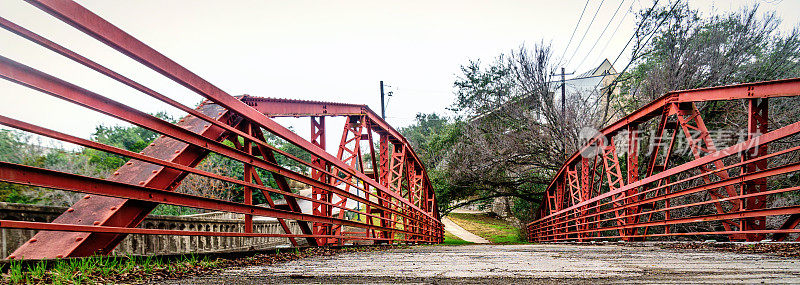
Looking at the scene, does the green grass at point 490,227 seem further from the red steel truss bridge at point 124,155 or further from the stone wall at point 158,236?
the red steel truss bridge at point 124,155

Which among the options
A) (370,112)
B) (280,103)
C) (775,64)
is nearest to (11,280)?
(280,103)

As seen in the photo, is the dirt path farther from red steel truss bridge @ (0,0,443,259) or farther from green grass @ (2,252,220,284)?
green grass @ (2,252,220,284)

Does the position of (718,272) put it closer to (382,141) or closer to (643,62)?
(382,141)

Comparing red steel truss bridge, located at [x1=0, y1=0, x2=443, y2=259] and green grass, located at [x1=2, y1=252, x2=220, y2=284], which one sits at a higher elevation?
red steel truss bridge, located at [x1=0, y1=0, x2=443, y2=259]

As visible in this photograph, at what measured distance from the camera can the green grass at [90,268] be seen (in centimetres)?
264

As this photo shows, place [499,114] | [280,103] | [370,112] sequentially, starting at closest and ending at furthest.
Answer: [280,103] → [370,112] → [499,114]

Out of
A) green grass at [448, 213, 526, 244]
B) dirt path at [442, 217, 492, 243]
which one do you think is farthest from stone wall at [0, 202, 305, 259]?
green grass at [448, 213, 526, 244]

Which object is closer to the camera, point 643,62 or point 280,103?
point 280,103

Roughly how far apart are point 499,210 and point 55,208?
121ft

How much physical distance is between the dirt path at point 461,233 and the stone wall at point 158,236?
1216 cm

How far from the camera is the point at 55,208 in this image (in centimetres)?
758

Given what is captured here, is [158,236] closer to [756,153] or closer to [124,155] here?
[124,155]

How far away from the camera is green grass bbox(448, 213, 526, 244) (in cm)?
2809

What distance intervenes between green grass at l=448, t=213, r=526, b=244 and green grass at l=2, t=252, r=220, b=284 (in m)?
23.1
